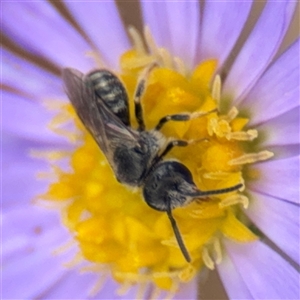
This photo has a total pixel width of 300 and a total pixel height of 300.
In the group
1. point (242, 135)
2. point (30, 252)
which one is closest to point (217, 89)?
point (242, 135)

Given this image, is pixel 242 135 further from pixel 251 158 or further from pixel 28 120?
pixel 28 120

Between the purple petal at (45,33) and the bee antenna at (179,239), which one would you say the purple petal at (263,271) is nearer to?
the bee antenna at (179,239)

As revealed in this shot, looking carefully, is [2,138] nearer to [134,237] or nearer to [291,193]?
[134,237]

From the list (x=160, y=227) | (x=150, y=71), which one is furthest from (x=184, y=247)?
(x=150, y=71)

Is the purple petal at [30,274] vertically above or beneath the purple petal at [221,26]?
beneath

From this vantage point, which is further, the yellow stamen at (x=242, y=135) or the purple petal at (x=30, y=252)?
the purple petal at (x=30, y=252)

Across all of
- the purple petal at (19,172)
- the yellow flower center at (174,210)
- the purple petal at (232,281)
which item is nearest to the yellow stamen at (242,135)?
the yellow flower center at (174,210)

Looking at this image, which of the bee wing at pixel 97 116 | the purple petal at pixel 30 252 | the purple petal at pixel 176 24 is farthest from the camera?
the purple petal at pixel 30 252
